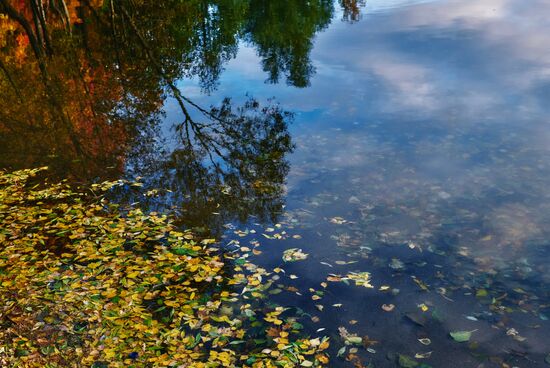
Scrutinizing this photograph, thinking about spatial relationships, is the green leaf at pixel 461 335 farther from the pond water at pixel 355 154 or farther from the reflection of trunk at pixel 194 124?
the reflection of trunk at pixel 194 124

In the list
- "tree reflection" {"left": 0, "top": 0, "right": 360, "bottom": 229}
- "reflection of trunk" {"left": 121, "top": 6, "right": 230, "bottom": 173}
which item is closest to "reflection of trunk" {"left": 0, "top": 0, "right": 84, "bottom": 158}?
"tree reflection" {"left": 0, "top": 0, "right": 360, "bottom": 229}

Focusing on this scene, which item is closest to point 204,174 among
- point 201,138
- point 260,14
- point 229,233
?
point 201,138

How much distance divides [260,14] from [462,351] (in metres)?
50.3

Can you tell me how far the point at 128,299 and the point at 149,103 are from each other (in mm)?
17757

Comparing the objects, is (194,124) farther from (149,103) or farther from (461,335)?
(461,335)

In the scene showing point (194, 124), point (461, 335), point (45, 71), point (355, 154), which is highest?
point (45, 71)

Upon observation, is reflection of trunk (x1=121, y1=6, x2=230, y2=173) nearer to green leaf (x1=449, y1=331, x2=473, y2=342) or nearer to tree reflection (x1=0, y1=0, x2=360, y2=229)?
tree reflection (x1=0, y1=0, x2=360, y2=229)

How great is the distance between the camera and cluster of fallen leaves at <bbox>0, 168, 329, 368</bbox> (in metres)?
9.27

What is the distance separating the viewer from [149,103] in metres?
26.3

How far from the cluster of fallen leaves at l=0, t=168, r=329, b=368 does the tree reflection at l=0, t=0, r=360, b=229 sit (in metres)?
2.69

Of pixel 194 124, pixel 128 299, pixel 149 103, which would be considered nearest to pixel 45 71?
pixel 149 103

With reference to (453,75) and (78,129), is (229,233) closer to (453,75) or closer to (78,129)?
(78,129)

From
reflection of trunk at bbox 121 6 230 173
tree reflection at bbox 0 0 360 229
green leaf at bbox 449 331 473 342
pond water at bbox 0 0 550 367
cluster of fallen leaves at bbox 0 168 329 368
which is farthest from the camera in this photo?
reflection of trunk at bbox 121 6 230 173

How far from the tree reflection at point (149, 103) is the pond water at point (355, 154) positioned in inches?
5.7
